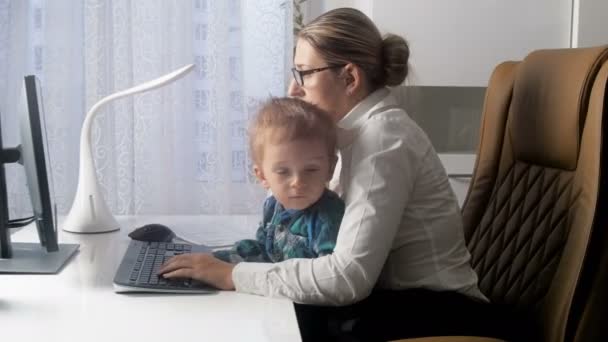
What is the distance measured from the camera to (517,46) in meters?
2.27

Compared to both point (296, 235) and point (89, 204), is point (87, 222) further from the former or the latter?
point (296, 235)

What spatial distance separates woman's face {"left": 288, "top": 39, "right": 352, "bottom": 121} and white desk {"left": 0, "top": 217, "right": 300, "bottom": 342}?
1.55 ft

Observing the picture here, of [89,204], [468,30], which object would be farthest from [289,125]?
[468,30]

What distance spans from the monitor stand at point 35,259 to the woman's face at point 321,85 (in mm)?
579

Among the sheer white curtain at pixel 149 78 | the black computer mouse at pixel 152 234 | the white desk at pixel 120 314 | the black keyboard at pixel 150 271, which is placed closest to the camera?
the white desk at pixel 120 314

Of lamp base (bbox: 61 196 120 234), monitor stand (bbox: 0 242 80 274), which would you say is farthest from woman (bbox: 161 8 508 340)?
lamp base (bbox: 61 196 120 234)

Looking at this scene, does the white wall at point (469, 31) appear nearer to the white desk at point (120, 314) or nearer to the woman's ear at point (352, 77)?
the woman's ear at point (352, 77)

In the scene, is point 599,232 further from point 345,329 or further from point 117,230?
point 117,230

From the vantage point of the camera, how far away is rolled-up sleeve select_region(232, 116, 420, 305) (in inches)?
42.6

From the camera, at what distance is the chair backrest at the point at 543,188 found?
115 cm

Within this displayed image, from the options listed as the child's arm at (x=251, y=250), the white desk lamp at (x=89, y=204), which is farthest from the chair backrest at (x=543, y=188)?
the white desk lamp at (x=89, y=204)

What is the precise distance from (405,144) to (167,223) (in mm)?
810

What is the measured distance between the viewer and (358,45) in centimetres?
133

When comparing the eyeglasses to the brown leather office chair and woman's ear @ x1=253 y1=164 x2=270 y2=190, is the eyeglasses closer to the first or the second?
woman's ear @ x1=253 y1=164 x2=270 y2=190
